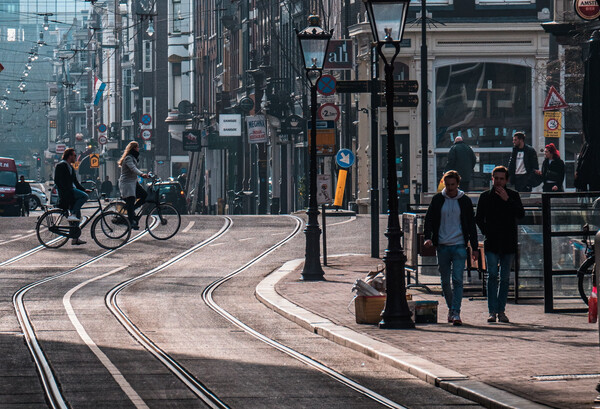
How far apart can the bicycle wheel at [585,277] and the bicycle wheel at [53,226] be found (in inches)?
480

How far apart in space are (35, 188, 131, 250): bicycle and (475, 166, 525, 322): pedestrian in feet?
38.6

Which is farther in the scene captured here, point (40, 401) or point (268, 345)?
point (268, 345)

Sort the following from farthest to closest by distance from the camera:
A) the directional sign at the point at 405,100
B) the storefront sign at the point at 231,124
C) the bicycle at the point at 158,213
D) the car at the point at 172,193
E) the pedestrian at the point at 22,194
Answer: the storefront sign at the point at 231,124 → the car at the point at 172,193 → the pedestrian at the point at 22,194 → the bicycle at the point at 158,213 → the directional sign at the point at 405,100

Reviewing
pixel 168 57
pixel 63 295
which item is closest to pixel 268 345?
pixel 63 295

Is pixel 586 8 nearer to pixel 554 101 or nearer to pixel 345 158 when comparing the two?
pixel 554 101

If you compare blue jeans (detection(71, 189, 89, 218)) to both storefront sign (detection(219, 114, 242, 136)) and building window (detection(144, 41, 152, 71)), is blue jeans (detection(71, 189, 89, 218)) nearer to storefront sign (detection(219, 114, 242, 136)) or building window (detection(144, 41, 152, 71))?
storefront sign (detection(219, 114, 242, 136))

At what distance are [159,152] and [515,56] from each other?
54.6m

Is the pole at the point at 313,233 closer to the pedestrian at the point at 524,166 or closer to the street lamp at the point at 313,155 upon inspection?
the street lamp at the point at 313,155

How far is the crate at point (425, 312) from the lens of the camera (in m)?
14.2

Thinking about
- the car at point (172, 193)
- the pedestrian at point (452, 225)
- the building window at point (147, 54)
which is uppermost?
the building window at point (147, 54)

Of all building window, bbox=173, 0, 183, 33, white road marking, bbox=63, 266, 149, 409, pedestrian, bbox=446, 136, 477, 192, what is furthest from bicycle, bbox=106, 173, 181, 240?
building window, bbox=173, 0, 183, 33

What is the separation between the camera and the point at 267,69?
5638 centimetres

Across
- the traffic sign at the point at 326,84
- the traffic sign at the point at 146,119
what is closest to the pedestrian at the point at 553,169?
the traffic sign at the point at 326,84

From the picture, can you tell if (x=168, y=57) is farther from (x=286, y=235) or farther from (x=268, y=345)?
(x=268, y=345)
